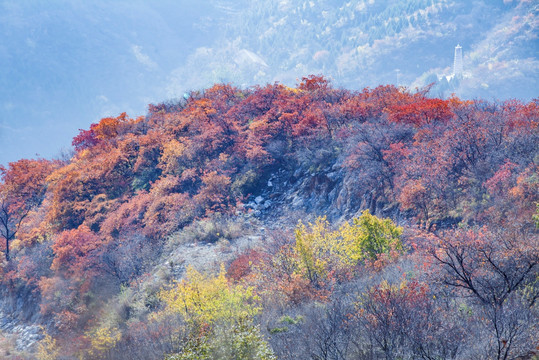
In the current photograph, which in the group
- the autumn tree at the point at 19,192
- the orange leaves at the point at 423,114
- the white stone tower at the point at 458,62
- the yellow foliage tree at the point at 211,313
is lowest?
the yellow foliage tree at the point at 211,313

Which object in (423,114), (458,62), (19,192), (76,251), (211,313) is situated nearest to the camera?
(211,313)

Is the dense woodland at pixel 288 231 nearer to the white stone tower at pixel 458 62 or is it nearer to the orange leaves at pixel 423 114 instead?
the orange leaves at pixel 423 114

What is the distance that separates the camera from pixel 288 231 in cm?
2366

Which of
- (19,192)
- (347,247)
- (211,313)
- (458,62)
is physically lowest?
(211,313)

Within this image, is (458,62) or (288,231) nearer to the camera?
(288,231)

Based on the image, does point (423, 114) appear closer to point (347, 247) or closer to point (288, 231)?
point (288, 231)

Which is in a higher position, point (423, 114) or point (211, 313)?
point (423, 114)

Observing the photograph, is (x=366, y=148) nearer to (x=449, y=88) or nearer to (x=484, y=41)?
(x=449, y=88)

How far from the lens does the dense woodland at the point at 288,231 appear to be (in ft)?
36.5

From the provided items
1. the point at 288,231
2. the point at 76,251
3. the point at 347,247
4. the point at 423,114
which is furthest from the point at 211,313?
the point at 76,251

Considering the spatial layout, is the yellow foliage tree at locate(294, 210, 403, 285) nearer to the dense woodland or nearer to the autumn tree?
the dense woodland

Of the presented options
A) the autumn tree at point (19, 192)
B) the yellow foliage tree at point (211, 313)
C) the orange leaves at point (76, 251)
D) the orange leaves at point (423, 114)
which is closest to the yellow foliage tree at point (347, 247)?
the yellow foliage tree at point (211, 313)

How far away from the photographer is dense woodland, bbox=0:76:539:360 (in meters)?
11.1

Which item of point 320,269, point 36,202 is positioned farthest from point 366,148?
point 36,202
